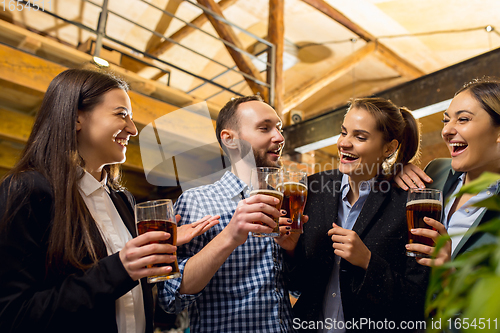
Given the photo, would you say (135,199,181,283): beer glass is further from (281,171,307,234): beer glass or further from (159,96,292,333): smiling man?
(281,171,307,234): beer glass

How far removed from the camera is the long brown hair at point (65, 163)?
1.09m

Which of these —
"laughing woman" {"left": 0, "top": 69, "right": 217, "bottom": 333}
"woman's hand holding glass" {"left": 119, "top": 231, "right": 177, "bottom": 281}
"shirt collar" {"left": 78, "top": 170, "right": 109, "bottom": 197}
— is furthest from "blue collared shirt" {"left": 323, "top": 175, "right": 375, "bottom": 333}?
"shirt collar" {"left": 78, "top": 170, "right": 109, "bottom": 197}

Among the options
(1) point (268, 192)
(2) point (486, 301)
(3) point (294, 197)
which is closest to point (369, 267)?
(3) point (294, 197)

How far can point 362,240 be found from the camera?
162 cm

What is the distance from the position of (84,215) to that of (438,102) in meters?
3.38

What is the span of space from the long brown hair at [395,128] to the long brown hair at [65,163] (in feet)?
3.77

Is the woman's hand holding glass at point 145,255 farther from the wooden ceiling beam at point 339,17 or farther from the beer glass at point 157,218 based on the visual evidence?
the wooden ceiling beam at point 339,17

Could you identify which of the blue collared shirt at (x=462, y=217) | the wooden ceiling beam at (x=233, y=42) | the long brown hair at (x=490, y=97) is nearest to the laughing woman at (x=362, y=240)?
the blue collared shirt at (x=462, y=217)

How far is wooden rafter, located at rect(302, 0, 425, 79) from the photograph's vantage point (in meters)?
6.10

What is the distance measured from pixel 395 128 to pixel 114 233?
1.31 meters

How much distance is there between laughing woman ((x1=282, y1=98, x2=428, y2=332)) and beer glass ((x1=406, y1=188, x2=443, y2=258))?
0.54 feet

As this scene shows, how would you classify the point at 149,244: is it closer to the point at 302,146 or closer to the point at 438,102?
the point at 438,102

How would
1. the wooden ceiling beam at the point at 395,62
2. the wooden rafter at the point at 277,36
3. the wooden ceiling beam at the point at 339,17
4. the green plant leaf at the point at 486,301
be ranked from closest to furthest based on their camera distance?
the green plant leaf at the point at 486,301, the wooden rafter at the point at 277,36, the wooden ceiling beam at the point at 339,17, the wooden ceiling beam at the point at 395,62

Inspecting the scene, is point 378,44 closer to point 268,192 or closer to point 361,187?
point 361,187
